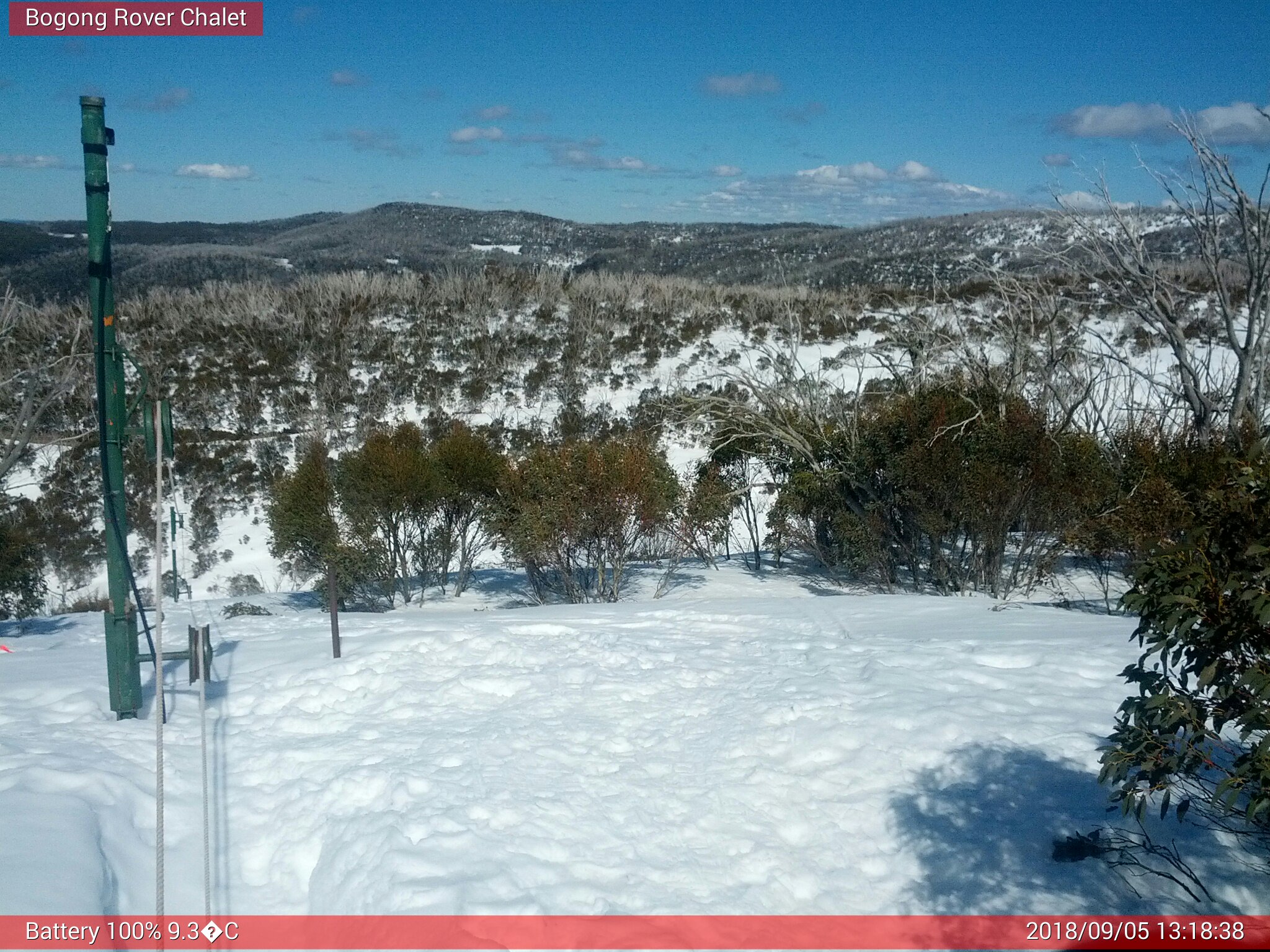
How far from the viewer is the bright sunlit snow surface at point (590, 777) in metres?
4.45

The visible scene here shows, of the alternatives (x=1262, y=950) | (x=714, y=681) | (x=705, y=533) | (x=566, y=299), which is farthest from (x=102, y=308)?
(x=566, y=299)

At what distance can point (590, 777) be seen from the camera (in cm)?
582

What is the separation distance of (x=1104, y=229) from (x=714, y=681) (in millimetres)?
8945

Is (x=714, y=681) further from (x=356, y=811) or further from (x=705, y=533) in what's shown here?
(x=705, y=533)

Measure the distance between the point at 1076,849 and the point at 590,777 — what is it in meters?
2.80

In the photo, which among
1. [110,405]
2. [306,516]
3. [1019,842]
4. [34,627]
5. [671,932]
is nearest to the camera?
[671,932]

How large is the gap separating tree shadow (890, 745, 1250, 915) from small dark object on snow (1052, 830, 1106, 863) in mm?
31

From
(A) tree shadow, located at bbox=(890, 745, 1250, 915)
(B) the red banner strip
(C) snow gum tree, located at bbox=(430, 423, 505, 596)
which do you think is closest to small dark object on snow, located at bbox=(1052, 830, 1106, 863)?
(A) tree shadow, located at bbox=(890, 745, 1250, 915)

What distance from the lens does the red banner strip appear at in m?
3.84

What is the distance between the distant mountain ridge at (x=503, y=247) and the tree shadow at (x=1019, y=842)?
108ft

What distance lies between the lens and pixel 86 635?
9641 mm

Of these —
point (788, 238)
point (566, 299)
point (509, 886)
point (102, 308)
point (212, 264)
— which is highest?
point (788, 238)

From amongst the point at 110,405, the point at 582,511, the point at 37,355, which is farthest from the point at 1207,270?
the point at 37,355

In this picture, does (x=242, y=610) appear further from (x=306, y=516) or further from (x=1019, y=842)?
(x=1019, y=842)
